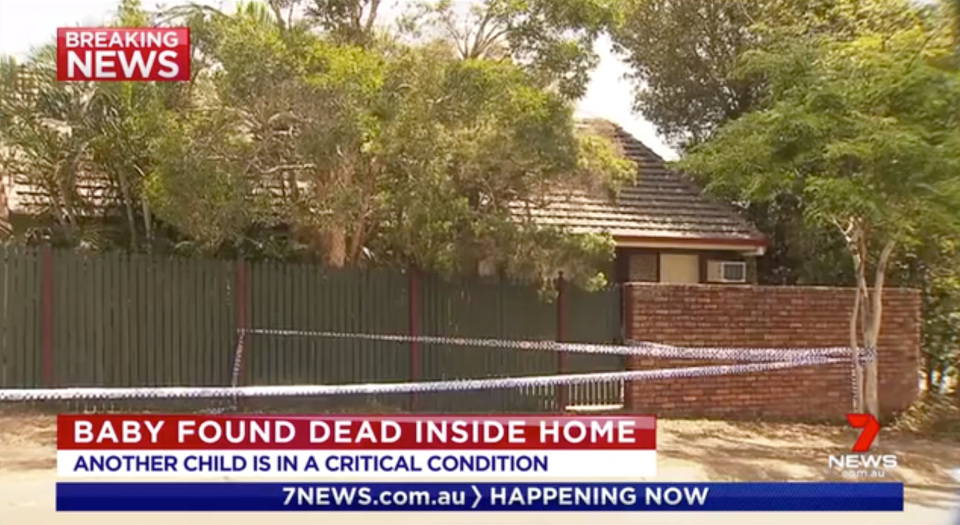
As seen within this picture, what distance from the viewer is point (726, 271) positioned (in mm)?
7586

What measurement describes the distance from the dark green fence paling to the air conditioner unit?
128cm

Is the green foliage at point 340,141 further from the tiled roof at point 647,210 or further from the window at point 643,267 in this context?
the window at point 643,267

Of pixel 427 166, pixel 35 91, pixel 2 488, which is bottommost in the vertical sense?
pixel 2 488

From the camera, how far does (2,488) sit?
14.3 ft

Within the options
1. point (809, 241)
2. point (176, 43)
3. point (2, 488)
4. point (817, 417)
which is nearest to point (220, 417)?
point (2, 488)

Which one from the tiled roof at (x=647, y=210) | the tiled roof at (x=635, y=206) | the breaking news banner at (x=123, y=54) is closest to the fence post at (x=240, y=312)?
the tiled roof at (x=635, y=206)

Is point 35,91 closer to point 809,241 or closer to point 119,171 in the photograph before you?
point 119,171

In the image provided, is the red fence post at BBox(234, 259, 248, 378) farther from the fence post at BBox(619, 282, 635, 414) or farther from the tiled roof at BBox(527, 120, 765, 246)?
the fence post at BBox(619, 282, 635, 414)

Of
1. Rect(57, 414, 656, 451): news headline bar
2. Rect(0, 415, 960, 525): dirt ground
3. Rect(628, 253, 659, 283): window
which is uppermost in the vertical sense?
Rect(628, 253, 659, 283): window

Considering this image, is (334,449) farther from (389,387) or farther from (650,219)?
(650,219)

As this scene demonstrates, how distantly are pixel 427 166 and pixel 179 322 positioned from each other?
162 centimetres

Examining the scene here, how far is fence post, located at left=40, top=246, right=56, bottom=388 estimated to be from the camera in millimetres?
5223

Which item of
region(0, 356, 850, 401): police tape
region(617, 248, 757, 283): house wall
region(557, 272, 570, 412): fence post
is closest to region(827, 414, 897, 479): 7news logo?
region(0, 356, 850, 401): police tape

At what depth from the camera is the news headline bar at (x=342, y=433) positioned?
417 centimetres
